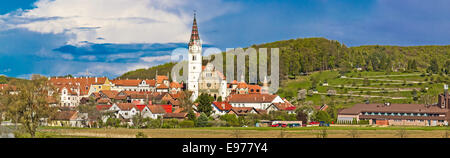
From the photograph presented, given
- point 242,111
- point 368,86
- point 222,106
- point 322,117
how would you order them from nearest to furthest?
1. point 322,117
2. point 242,111
3. point 222,106
4. point 368,86

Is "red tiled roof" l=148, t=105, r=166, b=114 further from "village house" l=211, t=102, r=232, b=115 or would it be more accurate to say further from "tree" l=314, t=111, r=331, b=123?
"tree" l=314, t=111, r=331, b=123

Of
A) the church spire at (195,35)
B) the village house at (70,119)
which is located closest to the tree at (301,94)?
the church spire at (195,35)

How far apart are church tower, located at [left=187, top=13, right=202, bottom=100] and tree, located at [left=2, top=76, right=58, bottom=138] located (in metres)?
74.5

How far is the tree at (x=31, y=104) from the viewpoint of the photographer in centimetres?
6238

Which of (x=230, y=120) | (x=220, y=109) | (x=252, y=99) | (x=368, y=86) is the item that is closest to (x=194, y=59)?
(x=252, y=99)

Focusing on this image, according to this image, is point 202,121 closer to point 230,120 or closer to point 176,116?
point 230,120

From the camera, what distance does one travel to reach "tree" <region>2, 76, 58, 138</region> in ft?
205

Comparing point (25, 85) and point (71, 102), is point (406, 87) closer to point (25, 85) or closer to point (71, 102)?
point (71, 102)

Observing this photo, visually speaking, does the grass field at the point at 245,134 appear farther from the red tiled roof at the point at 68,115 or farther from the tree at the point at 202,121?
the red tiled roof at the point at 68,115

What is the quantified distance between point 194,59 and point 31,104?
266ft

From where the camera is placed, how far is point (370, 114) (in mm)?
99312

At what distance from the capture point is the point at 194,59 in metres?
143

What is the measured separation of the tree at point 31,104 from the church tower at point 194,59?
244ft
